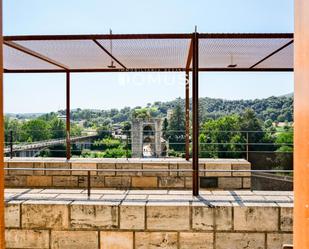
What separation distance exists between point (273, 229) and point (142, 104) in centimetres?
4777

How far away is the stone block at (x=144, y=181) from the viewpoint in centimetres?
588

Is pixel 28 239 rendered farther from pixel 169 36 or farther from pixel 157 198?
pixel 169 36

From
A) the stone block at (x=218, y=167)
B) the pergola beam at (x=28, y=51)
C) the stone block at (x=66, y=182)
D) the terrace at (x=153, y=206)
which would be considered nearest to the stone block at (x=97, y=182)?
the stone block at (x=66, y=182)

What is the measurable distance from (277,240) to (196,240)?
92 cm

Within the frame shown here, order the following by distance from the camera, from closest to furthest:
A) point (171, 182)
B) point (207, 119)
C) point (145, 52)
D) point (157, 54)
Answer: point (145, 52) → point (157, 54) → point (171, 182) → point (207, 119)

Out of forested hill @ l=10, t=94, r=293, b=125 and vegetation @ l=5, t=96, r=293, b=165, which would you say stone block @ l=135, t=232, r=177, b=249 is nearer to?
forested hill @ l=10, t=94, r=293, b=125

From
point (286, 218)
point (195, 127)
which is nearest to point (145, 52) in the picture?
point (195, 127)

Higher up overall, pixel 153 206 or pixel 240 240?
pixel 153 206

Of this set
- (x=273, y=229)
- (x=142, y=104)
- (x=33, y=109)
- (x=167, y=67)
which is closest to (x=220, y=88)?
(x=142, y=104)

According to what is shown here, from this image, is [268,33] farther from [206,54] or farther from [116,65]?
[116,65]

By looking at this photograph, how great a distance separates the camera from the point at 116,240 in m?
3.60

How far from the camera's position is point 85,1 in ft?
19.1

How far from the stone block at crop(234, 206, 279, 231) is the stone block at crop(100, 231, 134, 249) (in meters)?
1.23

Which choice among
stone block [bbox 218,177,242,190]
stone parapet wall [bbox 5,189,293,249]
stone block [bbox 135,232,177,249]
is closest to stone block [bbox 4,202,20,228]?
stone parapet wall [bbox 5,189,293,249]
